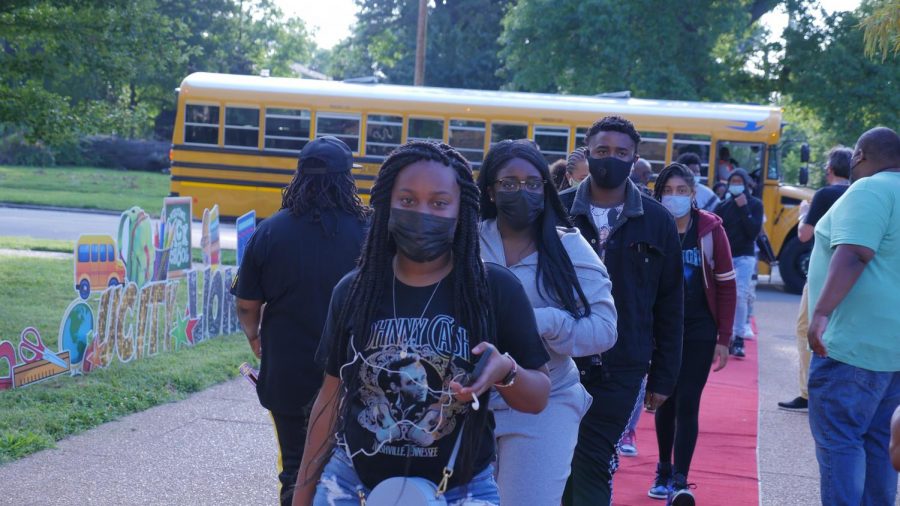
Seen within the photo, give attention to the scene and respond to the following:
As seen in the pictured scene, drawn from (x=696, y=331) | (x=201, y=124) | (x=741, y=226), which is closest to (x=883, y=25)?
(x=696, y=331)

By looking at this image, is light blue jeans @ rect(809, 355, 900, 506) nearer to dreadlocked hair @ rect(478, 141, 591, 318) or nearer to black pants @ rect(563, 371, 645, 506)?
black pants @ rect(563, 371, 645, 506)

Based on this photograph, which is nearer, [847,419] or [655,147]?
[847,419]

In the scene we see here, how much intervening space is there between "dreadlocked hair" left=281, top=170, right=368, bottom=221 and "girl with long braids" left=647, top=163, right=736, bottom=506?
226cm

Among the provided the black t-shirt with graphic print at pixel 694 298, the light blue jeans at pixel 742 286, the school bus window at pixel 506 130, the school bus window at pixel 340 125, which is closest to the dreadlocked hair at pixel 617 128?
the black t-shirt with graphic print at pixel 694 298

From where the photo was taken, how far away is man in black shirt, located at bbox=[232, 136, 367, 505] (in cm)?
422

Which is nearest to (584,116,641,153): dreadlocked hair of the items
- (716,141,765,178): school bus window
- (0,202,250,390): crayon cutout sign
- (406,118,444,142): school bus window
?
(0,202,250,390): crayon cutout sign

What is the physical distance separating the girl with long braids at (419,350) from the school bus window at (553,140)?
1606 cm

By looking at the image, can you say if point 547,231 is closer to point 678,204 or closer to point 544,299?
point 544,299

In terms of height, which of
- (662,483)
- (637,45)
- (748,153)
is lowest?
(662,483)

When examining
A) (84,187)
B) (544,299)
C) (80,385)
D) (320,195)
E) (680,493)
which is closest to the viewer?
(544,299)

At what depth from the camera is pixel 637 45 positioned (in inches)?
1037

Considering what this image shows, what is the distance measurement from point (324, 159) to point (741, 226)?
7260mm

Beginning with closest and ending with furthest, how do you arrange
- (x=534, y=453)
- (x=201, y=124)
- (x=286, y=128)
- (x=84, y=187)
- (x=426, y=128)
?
(x=534, y=453), (x=426, y=128), (x=286, y=128), (x=201, y=124), (x=84, y=187)

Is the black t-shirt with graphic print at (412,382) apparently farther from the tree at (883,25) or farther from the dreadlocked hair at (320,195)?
the tree at (883,25)
